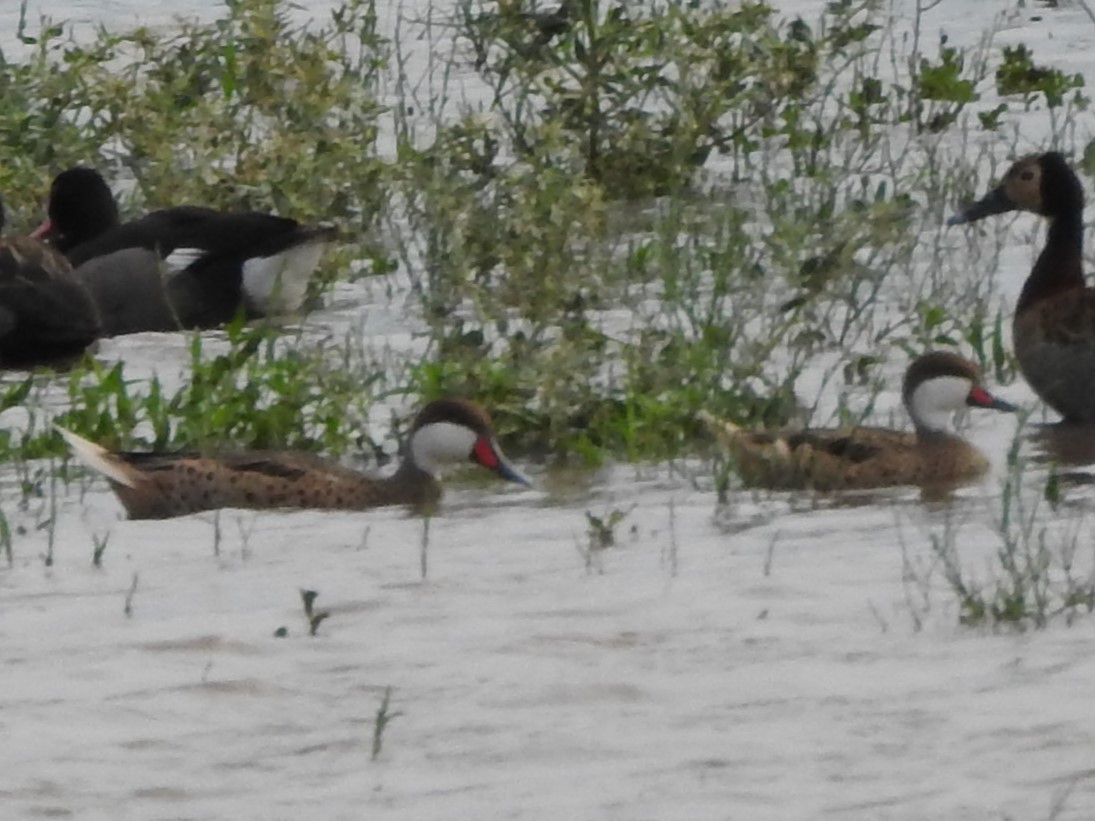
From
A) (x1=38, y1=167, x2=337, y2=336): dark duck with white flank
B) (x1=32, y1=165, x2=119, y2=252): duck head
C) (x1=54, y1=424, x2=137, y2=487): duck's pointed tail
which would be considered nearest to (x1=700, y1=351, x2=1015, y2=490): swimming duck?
(x1=54, y1=424, x2=137, y2=487): duck's pointed tail

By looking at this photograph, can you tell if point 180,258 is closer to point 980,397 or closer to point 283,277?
point 283,277

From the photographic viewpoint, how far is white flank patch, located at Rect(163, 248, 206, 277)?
13.0 m

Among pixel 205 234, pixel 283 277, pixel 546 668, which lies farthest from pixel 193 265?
pixel 546 668

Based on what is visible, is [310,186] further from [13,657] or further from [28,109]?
[13,657]

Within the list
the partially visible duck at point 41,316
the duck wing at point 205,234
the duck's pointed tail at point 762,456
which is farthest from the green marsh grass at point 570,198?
the partially visible duck at point 41,316

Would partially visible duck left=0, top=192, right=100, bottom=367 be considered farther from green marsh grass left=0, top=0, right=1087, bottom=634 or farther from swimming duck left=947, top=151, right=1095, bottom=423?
swimming duck left=947, top=151, right=1095, bottom=423

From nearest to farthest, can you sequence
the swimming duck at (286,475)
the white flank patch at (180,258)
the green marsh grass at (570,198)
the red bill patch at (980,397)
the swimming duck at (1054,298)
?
the swimming duck at (286,475) → the red bill patch at (980,397) → the green marsh grass at (570,198) → the swimming duck at (1054,298) → the white flank patch at (180,258)

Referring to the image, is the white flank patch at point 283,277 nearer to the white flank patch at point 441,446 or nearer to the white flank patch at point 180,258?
the white flank patch at point 180,258

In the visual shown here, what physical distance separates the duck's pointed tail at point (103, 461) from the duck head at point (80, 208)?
4.80 meters

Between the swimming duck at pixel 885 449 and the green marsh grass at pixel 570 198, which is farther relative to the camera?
the green marsh grass at pixel 570 198

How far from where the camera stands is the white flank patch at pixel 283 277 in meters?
12.4

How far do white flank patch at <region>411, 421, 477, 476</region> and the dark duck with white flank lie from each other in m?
3.42

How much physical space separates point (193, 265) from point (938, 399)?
4.62 meters

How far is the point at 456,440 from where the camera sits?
9.17 m
